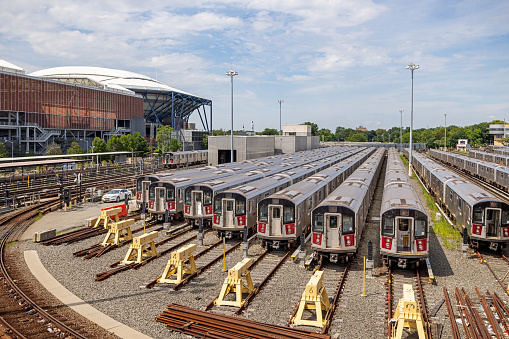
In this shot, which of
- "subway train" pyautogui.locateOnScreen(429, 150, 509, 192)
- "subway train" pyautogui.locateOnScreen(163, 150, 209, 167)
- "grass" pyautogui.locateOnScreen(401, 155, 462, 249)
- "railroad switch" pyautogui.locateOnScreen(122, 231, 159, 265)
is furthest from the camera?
"subway train" pyautogui.locateOnScreen(163, 150, 209, 167)

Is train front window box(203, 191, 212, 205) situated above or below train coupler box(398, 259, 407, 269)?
above

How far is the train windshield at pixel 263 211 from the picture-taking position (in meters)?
19.5

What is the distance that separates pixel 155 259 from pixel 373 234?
1203cm

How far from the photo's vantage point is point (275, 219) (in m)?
19.2

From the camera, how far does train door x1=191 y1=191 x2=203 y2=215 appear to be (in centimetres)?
2356

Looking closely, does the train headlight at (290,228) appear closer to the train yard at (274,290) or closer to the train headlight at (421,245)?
the train yard at (274,290)

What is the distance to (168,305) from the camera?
12.8 metres

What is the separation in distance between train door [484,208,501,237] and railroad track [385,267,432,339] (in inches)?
169

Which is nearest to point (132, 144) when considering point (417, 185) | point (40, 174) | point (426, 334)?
point (40, 174)

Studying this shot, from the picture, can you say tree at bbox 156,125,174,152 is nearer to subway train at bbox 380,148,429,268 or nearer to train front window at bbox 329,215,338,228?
train front window at bbox 329,215,338,228

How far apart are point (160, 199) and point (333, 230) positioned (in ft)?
40.9

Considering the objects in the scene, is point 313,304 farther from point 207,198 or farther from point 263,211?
point 207,198

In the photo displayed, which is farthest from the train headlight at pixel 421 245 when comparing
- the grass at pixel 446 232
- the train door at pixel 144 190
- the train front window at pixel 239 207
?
the train door at pixel 144 190

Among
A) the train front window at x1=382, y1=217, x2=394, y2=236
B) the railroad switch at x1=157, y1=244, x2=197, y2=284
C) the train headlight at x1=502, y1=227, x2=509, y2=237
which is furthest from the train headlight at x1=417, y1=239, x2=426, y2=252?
the railroad switch at x1=157, y1=244, x2=197, y2=284
